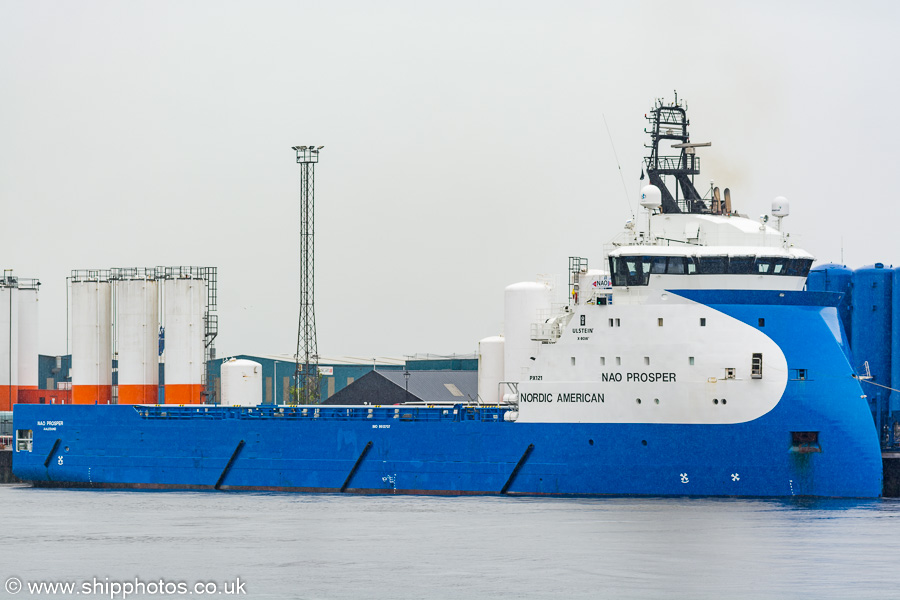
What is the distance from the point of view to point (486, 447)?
4478 cm

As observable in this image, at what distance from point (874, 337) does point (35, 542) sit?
29315mm

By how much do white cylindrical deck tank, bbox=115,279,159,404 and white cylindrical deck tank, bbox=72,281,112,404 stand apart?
1.03 meters

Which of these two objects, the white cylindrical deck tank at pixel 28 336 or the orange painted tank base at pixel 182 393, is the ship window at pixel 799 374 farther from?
the white cylindrical deck tank at pixel 28 336

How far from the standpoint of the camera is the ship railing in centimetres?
4566

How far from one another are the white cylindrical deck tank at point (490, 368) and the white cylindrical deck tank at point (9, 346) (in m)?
26.3

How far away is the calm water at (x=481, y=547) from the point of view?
2991 centimetres

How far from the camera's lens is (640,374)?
41.9 metres

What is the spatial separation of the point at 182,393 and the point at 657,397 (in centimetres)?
2021

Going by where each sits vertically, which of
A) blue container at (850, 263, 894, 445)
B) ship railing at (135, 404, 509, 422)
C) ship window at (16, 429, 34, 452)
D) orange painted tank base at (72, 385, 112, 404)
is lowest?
ship window at (16, 429, 34, 452)

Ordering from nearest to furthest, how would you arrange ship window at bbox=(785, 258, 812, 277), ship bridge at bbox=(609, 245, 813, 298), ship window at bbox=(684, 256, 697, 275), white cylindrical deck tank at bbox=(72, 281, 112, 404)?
ship bridge at bbox=(609, 245, 813, 298), ship window at bbox=(684, 256, 697, 275), ship window at bbox=(785, 258, 812, 277), white cylindrical deck tank at bbox=(72, 281, 112, 404)

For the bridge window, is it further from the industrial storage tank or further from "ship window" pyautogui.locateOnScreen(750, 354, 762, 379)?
the industrial storage tank

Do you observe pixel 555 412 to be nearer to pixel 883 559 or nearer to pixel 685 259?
pixel 685 259

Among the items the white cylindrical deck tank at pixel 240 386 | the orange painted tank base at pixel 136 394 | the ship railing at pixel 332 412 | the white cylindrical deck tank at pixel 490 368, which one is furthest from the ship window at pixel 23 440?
the white cylindrical deck tank at pixel 490 368

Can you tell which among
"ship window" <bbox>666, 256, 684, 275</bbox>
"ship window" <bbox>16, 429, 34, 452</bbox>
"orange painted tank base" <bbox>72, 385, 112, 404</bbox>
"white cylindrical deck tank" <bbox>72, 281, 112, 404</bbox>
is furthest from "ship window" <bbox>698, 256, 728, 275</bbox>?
"ship window" <bbox>16, 429, 34, 452</bbox>
